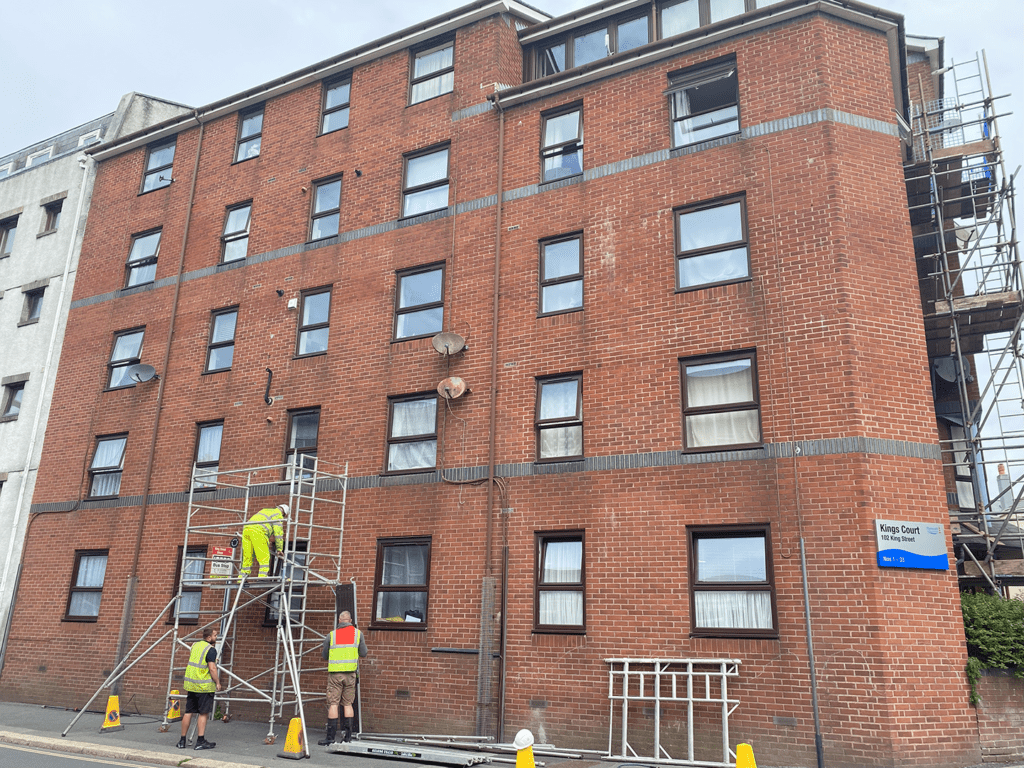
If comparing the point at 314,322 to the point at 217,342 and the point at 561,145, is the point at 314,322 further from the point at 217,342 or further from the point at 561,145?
the point at 561,145

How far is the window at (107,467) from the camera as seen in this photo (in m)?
18.3

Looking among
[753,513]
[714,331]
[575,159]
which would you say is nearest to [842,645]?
[753,513]

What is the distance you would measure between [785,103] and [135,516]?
15.4 m

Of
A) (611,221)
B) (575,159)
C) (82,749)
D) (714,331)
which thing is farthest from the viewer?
(575,159)

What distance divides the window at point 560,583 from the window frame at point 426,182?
282 inches

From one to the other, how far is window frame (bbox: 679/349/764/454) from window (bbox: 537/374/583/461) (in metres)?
1.78

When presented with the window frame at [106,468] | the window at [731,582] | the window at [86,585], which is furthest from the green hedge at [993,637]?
the window frame at [106,468]

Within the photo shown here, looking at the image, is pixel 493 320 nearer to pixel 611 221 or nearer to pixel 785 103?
pixel 611 221

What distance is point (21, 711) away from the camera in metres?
15.9

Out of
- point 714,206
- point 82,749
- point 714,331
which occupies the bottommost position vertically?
point 82,749

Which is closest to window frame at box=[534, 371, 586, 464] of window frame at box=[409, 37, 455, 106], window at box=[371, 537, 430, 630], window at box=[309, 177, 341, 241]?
window at box=[371, 537, 430, 630]

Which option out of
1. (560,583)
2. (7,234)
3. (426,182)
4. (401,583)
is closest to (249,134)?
(426,182)

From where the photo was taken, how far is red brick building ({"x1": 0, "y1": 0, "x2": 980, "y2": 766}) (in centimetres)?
1129

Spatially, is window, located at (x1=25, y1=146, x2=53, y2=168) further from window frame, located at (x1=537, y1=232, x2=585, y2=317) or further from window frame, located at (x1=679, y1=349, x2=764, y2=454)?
window frame, located at (x1=679, y1=349, x2=764, y2=454)
